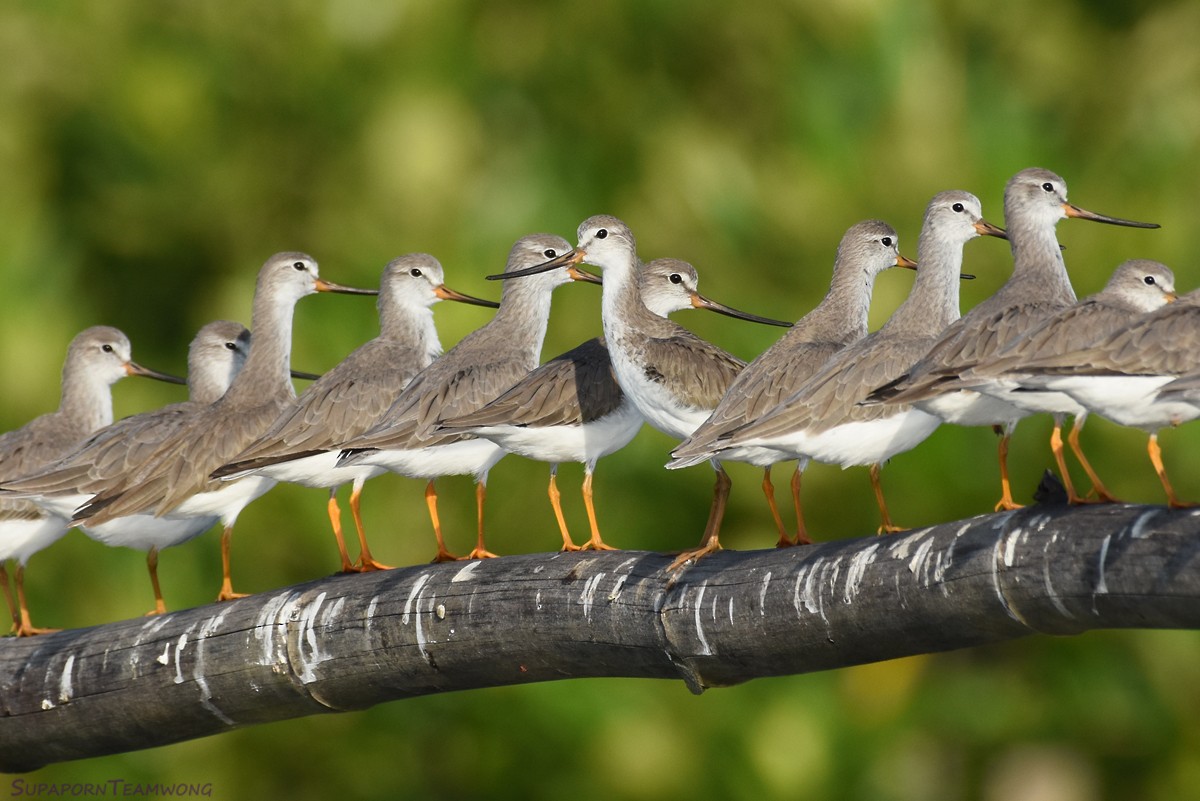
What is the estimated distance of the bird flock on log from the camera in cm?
682

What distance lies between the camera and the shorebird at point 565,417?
27.6ft

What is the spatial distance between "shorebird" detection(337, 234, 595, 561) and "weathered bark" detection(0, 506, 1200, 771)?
858mm

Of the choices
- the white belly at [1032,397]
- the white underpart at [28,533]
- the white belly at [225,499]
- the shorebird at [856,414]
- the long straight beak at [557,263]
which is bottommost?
the white belly at [1032,397]

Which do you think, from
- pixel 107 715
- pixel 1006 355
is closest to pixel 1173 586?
pixel 1006 355

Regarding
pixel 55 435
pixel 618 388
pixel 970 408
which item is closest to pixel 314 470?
pixel 618 388

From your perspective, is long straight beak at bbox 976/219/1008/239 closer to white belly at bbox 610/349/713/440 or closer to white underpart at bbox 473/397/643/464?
white belly at bbox 610/349/713/440

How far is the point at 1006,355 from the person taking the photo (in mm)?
6715

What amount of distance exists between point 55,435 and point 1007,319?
593 centimetres

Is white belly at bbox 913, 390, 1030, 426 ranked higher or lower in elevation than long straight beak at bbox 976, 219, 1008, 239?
lower

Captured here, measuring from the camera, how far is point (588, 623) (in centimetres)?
686

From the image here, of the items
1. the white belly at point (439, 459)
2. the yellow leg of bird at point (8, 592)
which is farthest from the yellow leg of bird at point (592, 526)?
the yellow leg of bird at point (8, 592)

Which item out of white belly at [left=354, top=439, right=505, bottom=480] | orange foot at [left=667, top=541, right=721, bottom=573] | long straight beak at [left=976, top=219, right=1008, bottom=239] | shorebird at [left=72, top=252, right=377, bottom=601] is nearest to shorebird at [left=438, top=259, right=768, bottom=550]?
white belly at [left=354, top=439, right=505, bottom=480]

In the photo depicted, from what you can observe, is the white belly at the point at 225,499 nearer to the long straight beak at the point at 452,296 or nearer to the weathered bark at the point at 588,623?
the weathered bark at the point at 588,623

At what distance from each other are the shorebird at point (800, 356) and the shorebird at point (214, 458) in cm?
270
